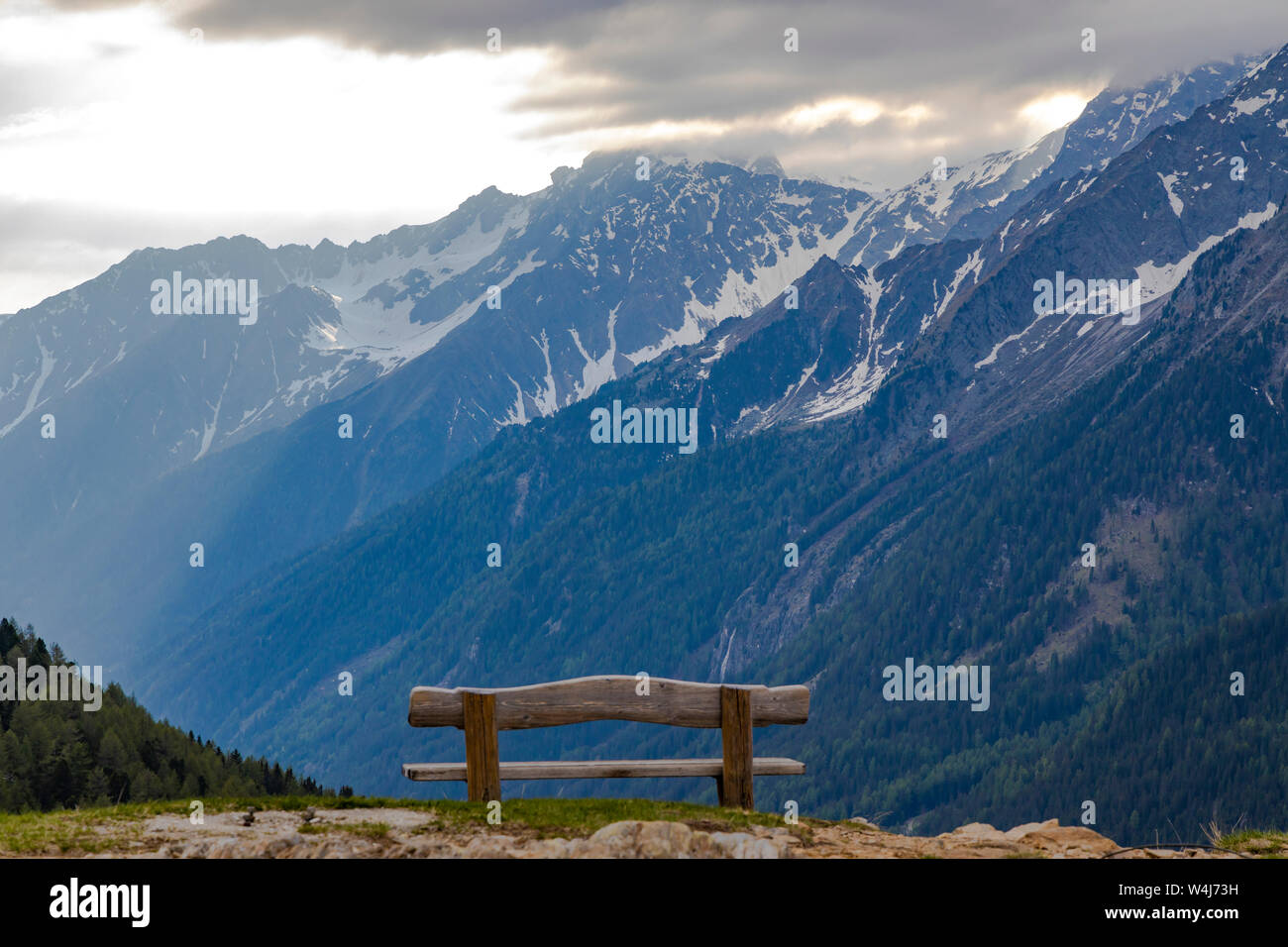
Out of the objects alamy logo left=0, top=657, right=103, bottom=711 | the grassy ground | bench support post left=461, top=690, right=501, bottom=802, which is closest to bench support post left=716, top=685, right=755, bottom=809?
the grassy ground

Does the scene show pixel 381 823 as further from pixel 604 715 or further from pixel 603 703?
pixel 603 703

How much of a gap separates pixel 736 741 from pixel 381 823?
5.54 meters

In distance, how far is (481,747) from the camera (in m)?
21.3

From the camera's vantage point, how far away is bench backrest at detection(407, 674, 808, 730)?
21578 mm

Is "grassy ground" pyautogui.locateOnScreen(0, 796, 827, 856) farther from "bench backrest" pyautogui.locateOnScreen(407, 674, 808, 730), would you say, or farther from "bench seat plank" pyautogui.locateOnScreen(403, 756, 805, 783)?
"bench backrest" pyautogui.locateOnScreen(407, 674, 808, 730)

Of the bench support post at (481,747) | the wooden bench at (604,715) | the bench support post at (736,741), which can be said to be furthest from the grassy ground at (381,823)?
the bench support post at (736,741)

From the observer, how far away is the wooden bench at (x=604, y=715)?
21453mm
